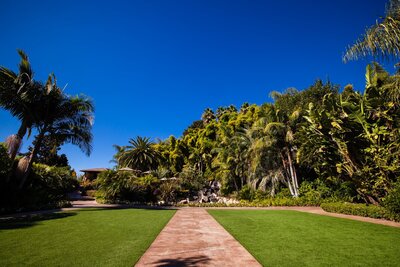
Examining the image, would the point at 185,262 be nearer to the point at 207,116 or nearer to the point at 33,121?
the point at 33,121

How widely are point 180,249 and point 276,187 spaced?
15998 millimetres

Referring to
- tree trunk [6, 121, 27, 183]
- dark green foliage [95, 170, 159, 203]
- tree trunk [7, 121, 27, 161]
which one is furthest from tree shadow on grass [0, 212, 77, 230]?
dark green foliage [95, 170, 159, 203]

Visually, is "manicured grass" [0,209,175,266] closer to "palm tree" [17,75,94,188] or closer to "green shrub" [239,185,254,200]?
"palm tree" [17,75,94,188]

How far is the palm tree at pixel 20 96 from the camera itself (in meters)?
10.9

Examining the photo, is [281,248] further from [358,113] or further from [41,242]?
[358,113]

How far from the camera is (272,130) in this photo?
18.2 m

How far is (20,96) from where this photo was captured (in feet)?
37.1

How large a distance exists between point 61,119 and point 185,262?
12.9m

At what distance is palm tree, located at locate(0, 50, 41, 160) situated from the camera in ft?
35.9

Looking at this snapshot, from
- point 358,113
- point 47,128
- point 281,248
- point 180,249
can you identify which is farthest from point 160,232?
point 358,113

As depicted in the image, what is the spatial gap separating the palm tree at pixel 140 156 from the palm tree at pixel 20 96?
23.2 meters

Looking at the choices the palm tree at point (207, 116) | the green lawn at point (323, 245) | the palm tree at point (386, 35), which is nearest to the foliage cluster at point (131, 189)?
the green lawn at point (323, 245)

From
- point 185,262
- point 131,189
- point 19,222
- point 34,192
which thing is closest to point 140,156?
point 131,189

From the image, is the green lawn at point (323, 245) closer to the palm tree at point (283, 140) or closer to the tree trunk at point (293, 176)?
the tree trunk at point (293, 176)
